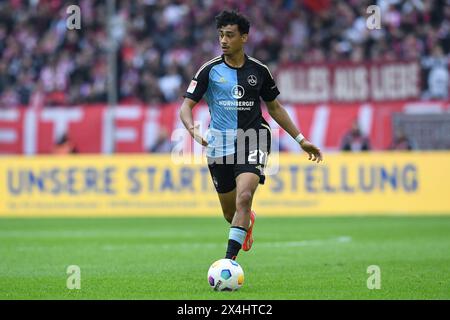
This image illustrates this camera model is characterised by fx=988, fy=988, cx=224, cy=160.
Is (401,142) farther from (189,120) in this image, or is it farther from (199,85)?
(189,120)

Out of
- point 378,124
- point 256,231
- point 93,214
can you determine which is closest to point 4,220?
point 93,214

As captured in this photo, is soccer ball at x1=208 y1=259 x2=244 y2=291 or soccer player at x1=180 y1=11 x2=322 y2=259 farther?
soccer player at x1=180 y1=11 x2=322 y2=259

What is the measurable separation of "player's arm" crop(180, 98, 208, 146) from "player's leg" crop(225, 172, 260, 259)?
2.18 feet

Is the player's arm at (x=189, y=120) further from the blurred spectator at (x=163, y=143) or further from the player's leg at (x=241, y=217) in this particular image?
the blurred spectator at (x=163, y=143)

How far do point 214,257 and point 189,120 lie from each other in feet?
11.5

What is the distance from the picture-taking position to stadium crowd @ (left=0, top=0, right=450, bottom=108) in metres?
24.9

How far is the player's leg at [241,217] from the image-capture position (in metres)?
9.36

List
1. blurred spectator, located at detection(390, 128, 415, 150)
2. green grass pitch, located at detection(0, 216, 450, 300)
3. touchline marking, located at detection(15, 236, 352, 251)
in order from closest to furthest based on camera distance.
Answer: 1. green grass pitch, located at detection(0, 216, 450, 300)
2. touchline marking, located at detection(15, 236, 352, 251)
3. blurred spectator, located at detection(390, 128, 415, 150)

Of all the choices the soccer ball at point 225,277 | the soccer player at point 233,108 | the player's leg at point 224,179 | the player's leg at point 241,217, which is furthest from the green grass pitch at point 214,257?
the soccer player at point 233,108

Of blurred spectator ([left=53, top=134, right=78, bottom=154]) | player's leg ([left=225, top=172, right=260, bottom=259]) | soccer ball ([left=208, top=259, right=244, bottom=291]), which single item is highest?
blurred spectator ([left=53, top=134, right=78, bottom=154])

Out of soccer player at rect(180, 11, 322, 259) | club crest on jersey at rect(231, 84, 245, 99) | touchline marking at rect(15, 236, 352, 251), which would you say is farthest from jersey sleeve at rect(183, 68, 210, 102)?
touchline marking at rect(15, 236, 352, 251)

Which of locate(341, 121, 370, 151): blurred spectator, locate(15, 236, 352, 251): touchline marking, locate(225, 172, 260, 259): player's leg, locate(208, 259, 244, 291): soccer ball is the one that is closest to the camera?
locate(208, 259, 244, 291): soccer ball

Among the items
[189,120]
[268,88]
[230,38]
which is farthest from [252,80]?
[189,120]

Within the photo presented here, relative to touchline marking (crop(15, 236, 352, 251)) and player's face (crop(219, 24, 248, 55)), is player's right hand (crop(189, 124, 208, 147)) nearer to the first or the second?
player's face (crop(219, 24, 248, 55))
